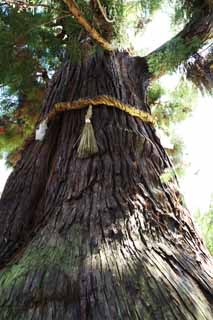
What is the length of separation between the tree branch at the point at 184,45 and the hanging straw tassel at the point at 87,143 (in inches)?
33.4

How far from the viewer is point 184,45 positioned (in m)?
2.40

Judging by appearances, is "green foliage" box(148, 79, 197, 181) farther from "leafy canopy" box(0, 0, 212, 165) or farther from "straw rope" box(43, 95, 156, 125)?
"straw rope" box(43, 95, 156, 125)

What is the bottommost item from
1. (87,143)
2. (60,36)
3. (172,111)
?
(87,143)

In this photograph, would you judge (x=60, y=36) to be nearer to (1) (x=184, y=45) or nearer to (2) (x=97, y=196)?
(1) (x=184, y=45)

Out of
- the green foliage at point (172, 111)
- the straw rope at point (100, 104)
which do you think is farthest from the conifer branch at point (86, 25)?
the green foliage at point (172, 111)

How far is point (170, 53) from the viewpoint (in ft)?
7.91

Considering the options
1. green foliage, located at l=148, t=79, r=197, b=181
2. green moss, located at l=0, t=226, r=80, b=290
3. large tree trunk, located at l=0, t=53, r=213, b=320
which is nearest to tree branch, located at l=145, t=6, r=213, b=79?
large tree trunk, located at l=0, t=53, r=213, b=320

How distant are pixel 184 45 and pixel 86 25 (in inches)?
26.5

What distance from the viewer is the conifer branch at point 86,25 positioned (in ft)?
6.49

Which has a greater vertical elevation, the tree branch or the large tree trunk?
the tree branch

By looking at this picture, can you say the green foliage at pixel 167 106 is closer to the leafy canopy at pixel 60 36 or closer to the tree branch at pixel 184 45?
the leafy canopy at pixel 60 36

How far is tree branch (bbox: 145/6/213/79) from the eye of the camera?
7.88ft

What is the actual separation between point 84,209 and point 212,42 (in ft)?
5.74

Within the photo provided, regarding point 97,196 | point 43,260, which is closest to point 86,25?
point 97,196
